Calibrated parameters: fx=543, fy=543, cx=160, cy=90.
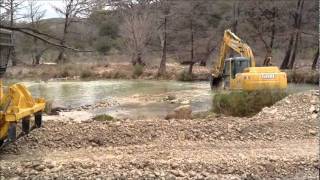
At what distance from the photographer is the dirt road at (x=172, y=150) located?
8.30 m

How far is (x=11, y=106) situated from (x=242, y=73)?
11899 millimetres

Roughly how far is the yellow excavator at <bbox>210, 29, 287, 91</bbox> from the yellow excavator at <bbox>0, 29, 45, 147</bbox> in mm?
9706

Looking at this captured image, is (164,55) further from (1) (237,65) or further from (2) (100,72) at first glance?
(1) (237,65)

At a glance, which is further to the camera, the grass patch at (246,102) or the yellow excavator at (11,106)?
the grass patch at (246,102)

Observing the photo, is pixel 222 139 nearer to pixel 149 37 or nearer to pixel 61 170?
pixel 61 170

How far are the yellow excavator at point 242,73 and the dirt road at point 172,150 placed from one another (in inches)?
238

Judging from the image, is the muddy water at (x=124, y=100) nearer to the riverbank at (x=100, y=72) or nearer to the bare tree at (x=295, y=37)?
the riverbank at (x=100, y=72)

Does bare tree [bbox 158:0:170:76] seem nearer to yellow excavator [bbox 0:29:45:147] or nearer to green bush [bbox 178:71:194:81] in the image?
green bush [bbox 178:71:194:81]

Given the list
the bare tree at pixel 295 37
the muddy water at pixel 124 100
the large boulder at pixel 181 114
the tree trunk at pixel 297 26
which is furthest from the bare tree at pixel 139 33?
the large boulder at pixel 181 114

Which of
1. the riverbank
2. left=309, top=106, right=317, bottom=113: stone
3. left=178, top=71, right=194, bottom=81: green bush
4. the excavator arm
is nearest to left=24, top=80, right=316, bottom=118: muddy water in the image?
the excavator arm

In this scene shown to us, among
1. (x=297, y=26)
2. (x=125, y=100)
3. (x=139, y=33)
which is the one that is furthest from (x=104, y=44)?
(x=125, y=100)

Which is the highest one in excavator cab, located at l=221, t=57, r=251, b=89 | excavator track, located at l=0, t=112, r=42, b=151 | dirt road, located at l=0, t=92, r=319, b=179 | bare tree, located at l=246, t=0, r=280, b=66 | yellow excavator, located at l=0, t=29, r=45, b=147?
bare tree, located at l=246, t=0, r=280, b=66

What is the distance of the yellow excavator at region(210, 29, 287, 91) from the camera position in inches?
721

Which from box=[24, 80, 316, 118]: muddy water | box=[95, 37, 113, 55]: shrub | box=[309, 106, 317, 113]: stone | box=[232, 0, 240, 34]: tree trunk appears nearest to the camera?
box=[309, 106, 317, 113]: stone
